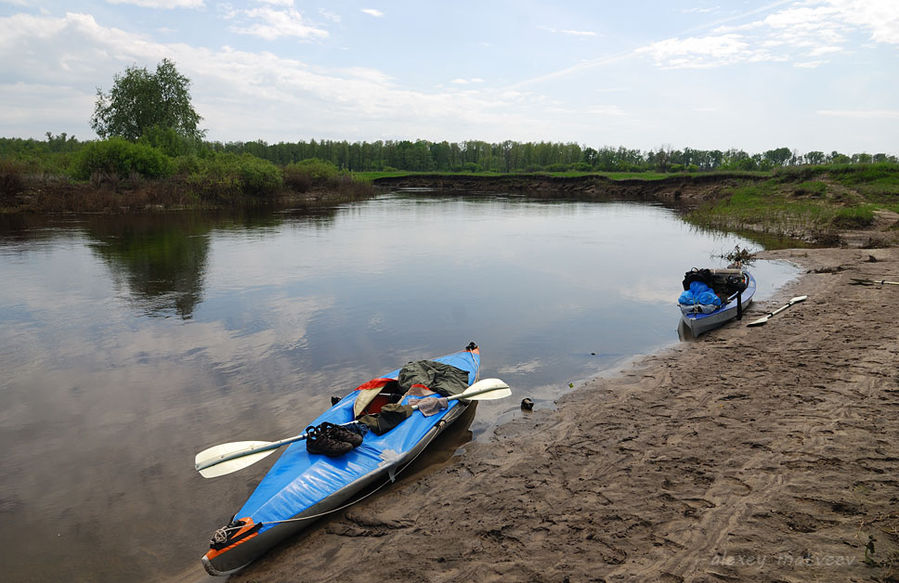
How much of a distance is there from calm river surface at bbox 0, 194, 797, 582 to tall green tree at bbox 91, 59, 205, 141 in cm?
3149

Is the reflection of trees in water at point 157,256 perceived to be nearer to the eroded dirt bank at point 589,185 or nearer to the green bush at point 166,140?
the green bush at point 166,140

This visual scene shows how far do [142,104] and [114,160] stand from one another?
57.9 ft

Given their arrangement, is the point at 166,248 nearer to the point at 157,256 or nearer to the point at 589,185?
the point at 157,256

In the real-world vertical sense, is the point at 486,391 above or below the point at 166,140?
below

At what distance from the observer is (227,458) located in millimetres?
6898

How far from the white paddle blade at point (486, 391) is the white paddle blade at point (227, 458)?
3.32m

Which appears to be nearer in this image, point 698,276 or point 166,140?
point 698,276

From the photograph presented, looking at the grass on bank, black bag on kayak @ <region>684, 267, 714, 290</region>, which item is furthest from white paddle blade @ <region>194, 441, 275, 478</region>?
the grass on bank

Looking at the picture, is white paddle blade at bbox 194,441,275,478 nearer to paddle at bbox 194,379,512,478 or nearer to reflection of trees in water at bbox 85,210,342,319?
paddle at bbox 194,379,512,478

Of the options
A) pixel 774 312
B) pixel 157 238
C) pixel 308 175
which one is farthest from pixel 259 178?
pixel 774 312

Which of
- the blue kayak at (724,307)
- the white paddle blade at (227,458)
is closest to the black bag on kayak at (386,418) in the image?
the white paddle blade at (227,458)

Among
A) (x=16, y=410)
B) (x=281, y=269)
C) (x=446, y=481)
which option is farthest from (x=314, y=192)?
(x=446, y=481)

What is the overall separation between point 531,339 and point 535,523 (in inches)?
318

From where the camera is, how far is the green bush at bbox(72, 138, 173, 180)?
4209 cm
